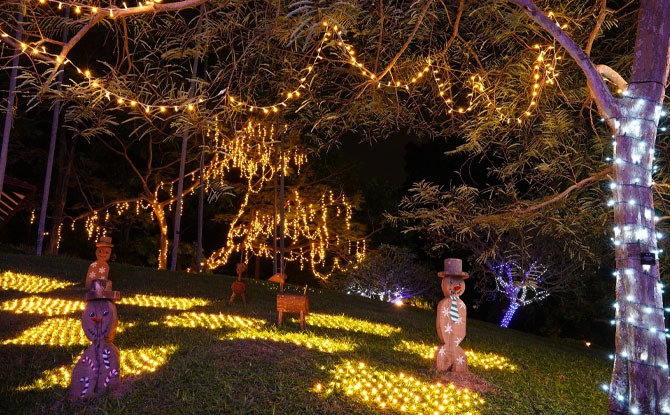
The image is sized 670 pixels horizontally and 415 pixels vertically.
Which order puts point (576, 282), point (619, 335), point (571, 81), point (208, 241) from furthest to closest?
1. point (208, 241)
2. point (576, 282)
3. point (571, 81)
4. point (619, 335)

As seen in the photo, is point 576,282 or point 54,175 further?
point 54,175

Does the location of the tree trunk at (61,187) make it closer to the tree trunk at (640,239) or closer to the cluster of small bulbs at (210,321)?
the cluster of small bulbs at (210,321)

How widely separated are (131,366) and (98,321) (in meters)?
1.31

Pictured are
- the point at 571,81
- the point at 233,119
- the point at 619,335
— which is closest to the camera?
the point at 619,335

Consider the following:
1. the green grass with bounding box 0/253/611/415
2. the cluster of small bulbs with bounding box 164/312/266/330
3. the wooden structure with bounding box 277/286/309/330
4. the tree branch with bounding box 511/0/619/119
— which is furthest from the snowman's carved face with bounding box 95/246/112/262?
the tree branch with bounding box 511/0/619/119

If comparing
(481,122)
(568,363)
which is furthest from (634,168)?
(568,363)

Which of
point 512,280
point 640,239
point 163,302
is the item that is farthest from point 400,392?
point 512,280

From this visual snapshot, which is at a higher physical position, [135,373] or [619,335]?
[619,335]

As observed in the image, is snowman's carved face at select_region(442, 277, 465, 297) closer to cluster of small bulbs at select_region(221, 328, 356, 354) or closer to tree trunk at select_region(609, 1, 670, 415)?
cluster of small bulbs at select_region(221, 328, 356, 354)

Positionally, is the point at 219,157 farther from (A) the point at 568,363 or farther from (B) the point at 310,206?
(A) the point at 568,363

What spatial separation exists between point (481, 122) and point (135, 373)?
566 cm

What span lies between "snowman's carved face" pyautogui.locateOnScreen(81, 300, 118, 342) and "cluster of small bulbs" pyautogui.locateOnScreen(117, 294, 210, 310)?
601 centimetres

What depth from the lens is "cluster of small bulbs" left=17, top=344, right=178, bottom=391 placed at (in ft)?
21.8

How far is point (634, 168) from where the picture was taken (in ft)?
19.2
